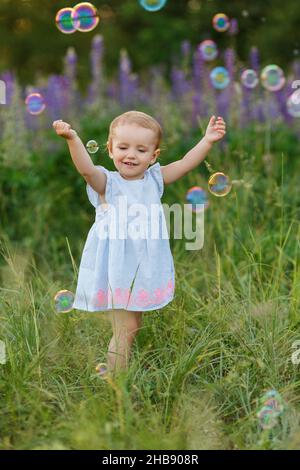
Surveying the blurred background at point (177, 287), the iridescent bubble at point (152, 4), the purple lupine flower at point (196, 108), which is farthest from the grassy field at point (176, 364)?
the purple lupine flower at point (196, 108)

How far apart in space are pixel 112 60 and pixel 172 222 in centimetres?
997

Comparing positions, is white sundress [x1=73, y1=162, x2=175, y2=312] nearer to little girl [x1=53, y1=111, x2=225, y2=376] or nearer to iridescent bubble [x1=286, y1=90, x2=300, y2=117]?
little girl [x1=53, y1=111, x2=225, y2=376]

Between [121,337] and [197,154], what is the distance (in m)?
0.84

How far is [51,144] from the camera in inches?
242

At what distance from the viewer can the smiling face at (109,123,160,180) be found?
→ 10.8 ft

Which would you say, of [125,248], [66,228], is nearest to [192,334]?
[125,248]

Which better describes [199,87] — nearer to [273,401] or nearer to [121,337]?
[121,337]

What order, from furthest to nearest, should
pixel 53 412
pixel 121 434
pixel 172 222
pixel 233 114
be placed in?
1. pixel 233 114
2. pixel 172 222
3. pixel 53 412
4. pixel 121 434

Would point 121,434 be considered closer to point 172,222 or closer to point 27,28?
point 172,222

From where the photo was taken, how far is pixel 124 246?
329cm

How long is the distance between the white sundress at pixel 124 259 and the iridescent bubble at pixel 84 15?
1338mm

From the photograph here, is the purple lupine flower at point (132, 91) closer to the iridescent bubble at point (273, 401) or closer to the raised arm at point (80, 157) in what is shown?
the raised arm at point (80, 157)

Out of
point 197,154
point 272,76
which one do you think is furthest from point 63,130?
point 272,76

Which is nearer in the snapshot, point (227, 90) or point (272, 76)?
point (272, 76)
